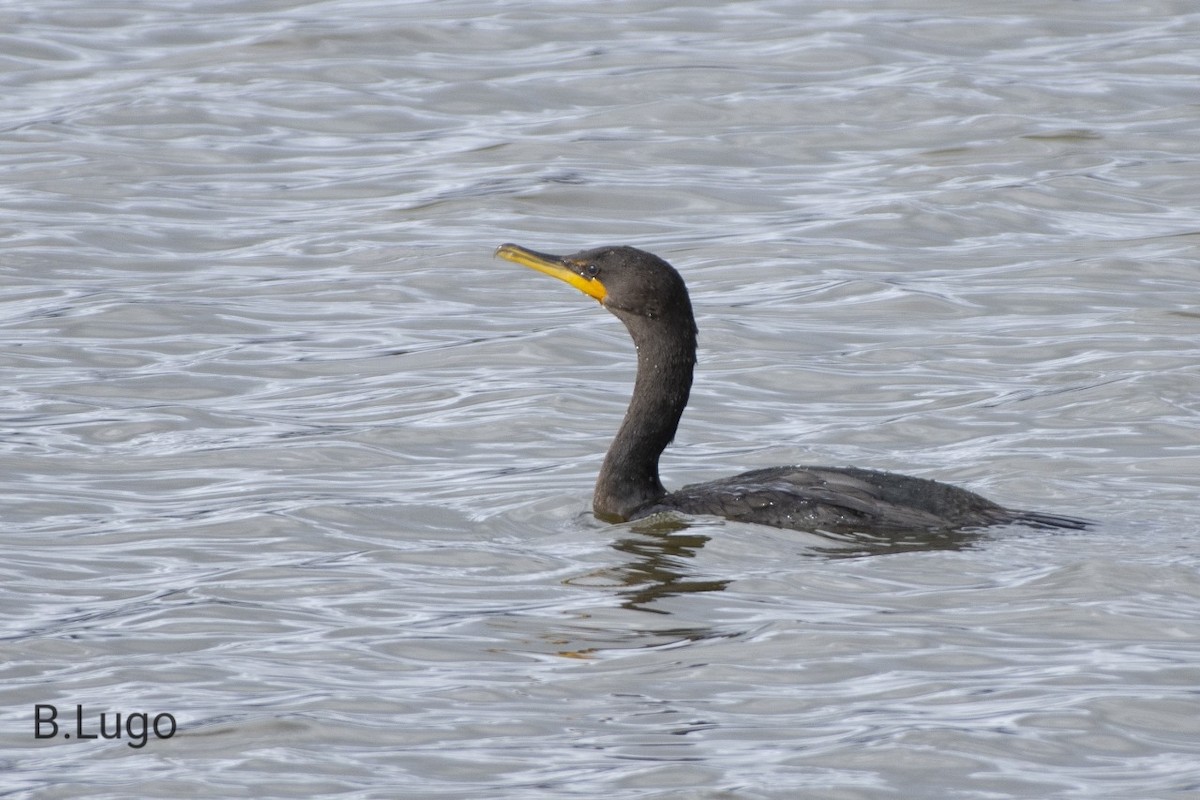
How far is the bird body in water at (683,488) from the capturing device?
8250 millimetres

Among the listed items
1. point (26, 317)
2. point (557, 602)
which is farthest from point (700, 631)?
point (26, 317)

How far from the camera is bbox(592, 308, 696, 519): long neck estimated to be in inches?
350

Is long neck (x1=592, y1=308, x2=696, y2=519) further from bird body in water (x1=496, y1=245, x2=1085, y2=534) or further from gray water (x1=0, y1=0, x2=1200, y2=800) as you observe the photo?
gray water (x1=0, y1=0, x2=1200, y2=800)

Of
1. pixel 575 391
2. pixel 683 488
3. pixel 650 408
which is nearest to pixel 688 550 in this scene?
pixel 683 488

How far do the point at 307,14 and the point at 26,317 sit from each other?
850cm

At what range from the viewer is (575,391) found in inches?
435

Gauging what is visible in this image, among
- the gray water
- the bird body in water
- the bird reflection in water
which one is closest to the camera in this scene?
the gray water

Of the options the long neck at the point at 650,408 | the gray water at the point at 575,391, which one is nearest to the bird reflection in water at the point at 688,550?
the gray water at the point at 575,391

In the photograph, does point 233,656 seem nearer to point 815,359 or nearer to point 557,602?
point 557,602

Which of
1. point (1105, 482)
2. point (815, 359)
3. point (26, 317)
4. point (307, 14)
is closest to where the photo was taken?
point (1105, 482)

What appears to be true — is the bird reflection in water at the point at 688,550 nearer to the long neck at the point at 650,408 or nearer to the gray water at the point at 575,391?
the gray water at the point at 575,391

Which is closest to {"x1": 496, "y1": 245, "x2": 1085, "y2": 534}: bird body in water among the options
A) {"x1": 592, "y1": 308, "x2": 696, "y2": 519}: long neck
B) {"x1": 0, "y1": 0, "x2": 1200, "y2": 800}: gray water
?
{"x1": 592, "y1": 308, "x2": 696, "y2": 519}: long neck

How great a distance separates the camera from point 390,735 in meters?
6.21

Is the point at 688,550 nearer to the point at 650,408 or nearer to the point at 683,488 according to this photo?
the point at 683,488
